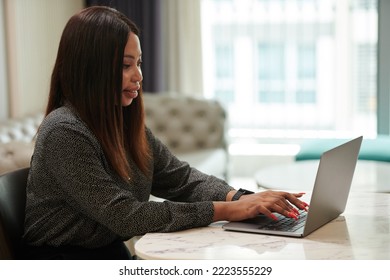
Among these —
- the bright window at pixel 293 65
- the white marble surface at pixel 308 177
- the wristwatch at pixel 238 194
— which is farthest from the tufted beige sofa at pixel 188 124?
the wristwatch at pixel 238 194

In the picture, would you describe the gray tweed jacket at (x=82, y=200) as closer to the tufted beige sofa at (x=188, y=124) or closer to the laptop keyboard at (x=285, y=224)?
the laptop keyboard at (x=285, y=224)

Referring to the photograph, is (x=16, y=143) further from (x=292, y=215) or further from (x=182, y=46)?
(x=182, y=46)

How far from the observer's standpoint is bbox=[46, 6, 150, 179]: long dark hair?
163 cm

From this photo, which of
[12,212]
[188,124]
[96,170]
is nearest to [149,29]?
[188,124]

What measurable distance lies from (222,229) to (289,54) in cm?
392

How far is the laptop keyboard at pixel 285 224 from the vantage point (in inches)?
59.4

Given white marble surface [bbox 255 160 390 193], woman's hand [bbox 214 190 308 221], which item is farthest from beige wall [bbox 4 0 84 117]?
woman's hand [bbox 214 190 308 221]

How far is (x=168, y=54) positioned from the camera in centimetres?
526

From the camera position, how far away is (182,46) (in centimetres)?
521

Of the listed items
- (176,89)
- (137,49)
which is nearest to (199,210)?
(137,49)

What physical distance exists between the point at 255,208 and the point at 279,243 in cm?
16

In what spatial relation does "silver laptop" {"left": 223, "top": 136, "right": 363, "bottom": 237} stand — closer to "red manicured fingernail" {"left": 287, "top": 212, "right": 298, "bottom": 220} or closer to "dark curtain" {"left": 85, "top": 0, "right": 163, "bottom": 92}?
"red manicured fingernail" {"left": 287, "top": 212, "right": 298, "bottom": 220}

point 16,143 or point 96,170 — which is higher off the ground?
point 96,170

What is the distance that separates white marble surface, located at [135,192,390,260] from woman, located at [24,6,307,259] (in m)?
0.08
